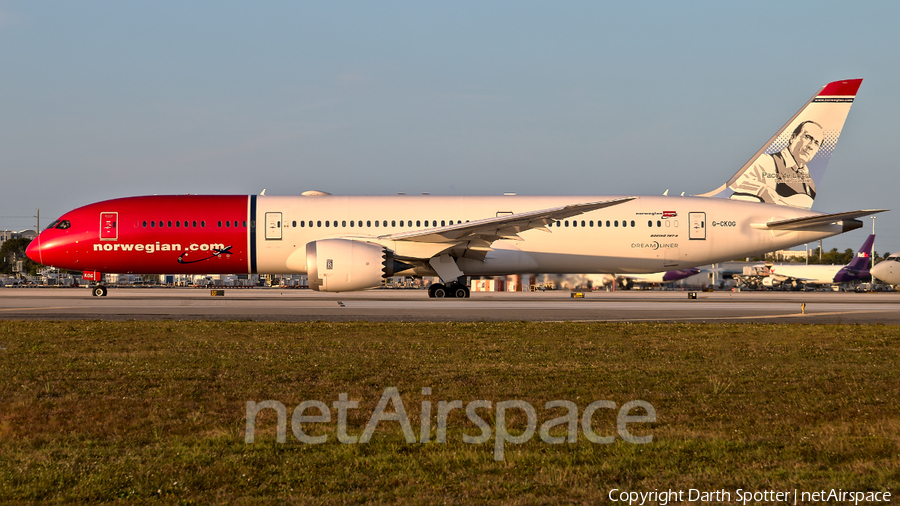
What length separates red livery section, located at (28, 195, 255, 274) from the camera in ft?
88.9

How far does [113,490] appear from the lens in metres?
4.50

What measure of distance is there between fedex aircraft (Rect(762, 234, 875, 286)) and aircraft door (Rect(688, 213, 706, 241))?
49738mm

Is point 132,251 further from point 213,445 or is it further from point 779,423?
point 779,423

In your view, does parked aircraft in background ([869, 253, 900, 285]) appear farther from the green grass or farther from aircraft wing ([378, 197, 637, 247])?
the green grass

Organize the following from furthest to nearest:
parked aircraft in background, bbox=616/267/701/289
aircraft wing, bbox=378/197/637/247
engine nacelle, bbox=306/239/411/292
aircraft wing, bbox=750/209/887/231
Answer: parked aircraft in background, bbox=616/267/701/289
aircraft wing, bbox=750/209/887/231
aircraft wing, bbox=378/197/637/247
engine nacelle, bbox=306/239/411/292

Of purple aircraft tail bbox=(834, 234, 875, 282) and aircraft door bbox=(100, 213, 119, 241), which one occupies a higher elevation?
aircraft door bbox=(100, 213, 119, 241)

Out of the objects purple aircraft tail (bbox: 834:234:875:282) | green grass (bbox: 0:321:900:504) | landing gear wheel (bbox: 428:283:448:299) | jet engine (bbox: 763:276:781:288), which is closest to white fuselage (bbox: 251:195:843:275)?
landing gear wheel (bbox: 428:283:448:299)

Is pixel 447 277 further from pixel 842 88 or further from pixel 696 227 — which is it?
pixel 842 88

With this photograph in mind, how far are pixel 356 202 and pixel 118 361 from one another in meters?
18.8

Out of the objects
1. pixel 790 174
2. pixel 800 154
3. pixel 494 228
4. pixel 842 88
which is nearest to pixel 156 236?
pixel 494 228

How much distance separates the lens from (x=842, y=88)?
28.5 m

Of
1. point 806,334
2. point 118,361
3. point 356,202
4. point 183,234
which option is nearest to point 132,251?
point 183,234

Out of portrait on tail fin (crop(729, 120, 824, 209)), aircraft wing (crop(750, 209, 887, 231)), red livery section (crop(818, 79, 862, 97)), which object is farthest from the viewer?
portrait on tail fin (crop(729, 120, 824, 209))

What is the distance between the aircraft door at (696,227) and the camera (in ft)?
91.9
